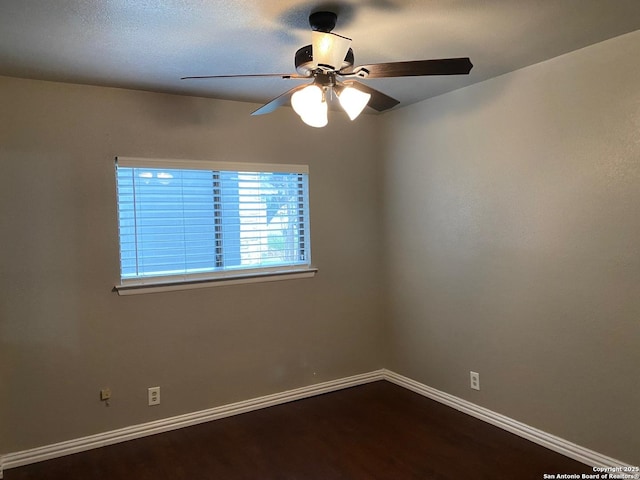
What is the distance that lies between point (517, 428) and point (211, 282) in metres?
2.37

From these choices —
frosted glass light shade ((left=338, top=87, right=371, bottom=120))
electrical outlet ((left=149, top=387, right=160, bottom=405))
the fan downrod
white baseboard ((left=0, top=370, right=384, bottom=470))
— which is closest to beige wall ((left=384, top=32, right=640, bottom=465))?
white baseboard ((left=0, top=370, right=384, bottom=470))

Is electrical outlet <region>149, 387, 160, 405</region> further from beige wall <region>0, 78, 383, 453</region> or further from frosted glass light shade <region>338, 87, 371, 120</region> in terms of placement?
frosted glass light shade <region>338, 87, 371, 120</region>

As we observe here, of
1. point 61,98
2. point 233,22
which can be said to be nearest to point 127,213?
point 61,98

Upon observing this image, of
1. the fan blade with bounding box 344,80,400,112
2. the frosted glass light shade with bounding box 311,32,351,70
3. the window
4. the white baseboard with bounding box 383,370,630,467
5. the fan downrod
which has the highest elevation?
the fan downrod

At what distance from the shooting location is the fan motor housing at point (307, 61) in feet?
6.57

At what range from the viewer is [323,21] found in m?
1.99

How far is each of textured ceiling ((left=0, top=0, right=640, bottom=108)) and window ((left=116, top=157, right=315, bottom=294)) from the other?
69cm

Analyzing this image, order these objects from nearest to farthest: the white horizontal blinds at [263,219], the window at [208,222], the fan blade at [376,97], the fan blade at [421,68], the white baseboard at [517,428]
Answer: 1. the fan blade at [421,68]
2. the fan blade at [376,97]
3. the white baseboard at [517,428]
4. the window at [208,222]
5. the white horizontal blinds at [263,219]

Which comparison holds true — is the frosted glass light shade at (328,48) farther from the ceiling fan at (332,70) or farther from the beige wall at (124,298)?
the beige wall at (124,298)

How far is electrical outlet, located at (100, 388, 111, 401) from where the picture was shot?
301 cm

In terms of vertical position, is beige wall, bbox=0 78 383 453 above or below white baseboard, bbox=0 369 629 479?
above

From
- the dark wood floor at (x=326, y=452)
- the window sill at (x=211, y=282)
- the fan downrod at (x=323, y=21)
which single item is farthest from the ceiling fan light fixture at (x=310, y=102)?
the dark wood floor at (x=326, y=452)

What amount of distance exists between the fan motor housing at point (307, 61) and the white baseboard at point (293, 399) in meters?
2.55

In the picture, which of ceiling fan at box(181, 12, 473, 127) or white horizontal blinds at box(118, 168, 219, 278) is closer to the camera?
ceiling fan at box(181, 12, 473, 127)
